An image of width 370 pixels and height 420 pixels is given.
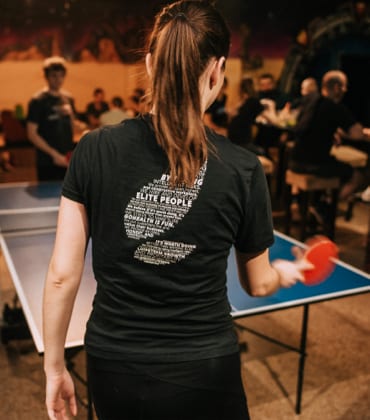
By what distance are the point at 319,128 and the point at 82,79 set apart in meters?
5.63

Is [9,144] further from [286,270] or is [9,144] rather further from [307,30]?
[286,270]

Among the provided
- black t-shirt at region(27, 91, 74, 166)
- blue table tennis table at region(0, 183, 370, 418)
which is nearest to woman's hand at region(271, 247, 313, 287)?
blue table tennis table at region(0, 183, 370, 418)

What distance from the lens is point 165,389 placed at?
1150 mm

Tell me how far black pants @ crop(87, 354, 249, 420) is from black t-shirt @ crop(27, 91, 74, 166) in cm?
343

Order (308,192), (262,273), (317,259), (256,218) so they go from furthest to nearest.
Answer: (308,192) → (317,259) → (262,273) → (256,218)

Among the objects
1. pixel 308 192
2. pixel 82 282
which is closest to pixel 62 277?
pixel 82 282

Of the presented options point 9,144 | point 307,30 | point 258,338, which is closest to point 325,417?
point 258,338

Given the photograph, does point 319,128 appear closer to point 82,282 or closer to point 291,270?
point 82,282

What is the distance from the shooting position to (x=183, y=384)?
1154mm

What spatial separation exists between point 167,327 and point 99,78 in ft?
29.8

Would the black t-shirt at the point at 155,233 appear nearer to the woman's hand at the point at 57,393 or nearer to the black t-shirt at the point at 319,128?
the woman's hand at the point at 57,393

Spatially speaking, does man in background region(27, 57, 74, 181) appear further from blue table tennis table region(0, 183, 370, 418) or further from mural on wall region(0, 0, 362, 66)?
mural on wall region(0, 0, 362, 66)

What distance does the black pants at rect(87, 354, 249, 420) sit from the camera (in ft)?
3.76

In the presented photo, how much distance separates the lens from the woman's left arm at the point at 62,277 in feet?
3.83
